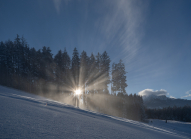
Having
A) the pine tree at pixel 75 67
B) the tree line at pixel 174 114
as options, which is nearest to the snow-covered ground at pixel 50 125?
the pine tree at pixel 75 67

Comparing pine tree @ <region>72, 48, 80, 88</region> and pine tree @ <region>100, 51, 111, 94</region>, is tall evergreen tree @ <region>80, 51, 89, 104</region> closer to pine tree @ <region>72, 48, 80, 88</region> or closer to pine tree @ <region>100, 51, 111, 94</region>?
pine tree @ <region>72, 48, 80, 88</region>

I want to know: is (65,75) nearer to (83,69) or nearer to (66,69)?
(66,69)

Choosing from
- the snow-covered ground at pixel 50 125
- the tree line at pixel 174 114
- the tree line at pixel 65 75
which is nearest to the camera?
the snow-covered ground at pixel 50 125

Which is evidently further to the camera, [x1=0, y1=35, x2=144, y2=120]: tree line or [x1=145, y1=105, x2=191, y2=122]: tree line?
[x1=145, y1=105, x2=191, y2=122]: tree line

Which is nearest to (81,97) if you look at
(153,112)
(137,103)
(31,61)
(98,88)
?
(98,88)

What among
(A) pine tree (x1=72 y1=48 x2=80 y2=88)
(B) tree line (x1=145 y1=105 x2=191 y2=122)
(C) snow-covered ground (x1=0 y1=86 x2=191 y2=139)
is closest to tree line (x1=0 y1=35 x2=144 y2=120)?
(A) pine tree (x1=72 y1=48 x2=80 y2=88)

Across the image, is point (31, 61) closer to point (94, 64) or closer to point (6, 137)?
point (94, 64)

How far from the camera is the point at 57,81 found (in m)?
24.6

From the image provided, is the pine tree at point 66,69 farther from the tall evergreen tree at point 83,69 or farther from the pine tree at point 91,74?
the pine tree at point 91,74

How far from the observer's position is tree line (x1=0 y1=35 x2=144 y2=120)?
2388 centimetres

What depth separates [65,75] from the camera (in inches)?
987

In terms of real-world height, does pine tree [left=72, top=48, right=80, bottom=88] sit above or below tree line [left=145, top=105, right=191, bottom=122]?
above

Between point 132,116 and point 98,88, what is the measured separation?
608 inches

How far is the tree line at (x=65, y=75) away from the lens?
2388 cm
